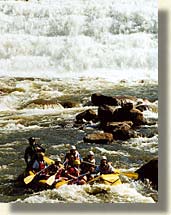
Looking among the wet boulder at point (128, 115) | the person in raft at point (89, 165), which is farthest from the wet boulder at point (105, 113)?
the person in raft at point (89, 165)

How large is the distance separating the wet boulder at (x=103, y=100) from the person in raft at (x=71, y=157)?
0.64ft

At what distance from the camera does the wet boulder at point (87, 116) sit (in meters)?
2.03

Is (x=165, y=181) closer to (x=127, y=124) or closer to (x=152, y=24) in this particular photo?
(x=127, y=124)

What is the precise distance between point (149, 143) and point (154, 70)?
0.90ft

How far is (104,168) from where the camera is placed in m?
1.99

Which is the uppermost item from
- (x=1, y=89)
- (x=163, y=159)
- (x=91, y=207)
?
(x=1, y=89)

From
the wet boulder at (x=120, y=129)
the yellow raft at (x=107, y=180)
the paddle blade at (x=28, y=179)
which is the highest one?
the wet boulder at (x=120, y=129)

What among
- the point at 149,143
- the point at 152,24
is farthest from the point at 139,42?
the point at 149,143

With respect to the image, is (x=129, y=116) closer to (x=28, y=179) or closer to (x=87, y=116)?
(x=87, y=116)

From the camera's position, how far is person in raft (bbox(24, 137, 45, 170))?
6.49ft

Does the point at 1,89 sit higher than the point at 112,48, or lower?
lower

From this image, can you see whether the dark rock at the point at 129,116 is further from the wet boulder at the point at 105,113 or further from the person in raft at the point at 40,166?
the person in raft at the point at 40,166

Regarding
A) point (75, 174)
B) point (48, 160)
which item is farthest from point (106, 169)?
point (48, 160)

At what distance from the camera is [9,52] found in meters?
2.03
